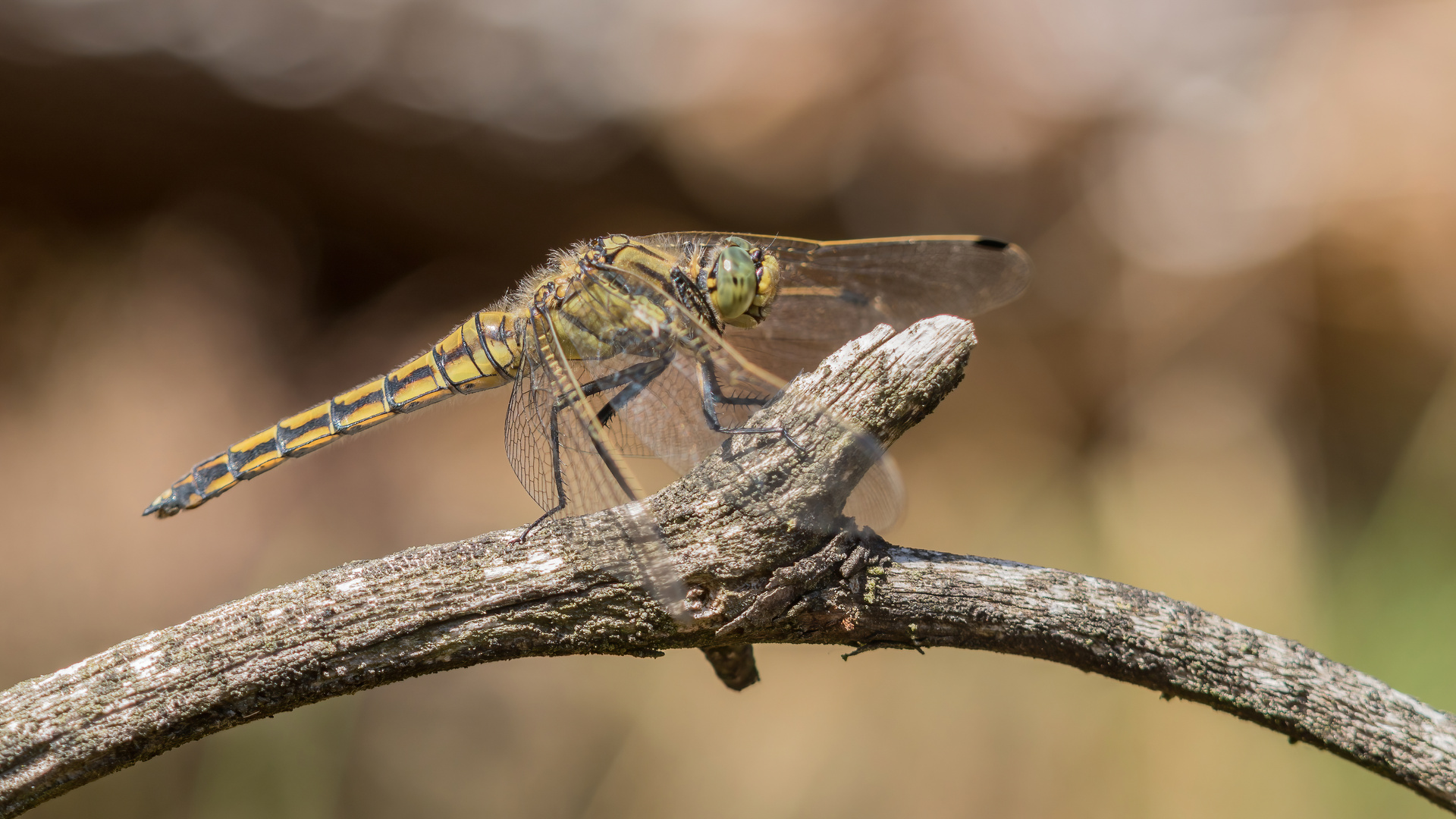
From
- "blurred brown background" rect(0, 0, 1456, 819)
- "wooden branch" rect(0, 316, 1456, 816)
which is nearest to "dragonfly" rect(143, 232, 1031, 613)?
"wooden branch" rect(0, 316, 1456, 816)

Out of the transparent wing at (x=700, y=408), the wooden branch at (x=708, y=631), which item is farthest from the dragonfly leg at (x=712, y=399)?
the wooden branch at (x=708, y=631)

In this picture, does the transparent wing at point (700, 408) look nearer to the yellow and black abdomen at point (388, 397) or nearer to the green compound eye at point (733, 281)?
the green compound eye at point (733, 281)

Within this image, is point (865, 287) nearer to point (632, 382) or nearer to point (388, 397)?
point (632, 382)

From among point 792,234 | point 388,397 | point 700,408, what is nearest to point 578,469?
point 700,408

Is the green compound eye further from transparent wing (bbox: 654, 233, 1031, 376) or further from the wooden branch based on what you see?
the wooden branch

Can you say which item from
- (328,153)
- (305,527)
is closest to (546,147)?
(328,153)

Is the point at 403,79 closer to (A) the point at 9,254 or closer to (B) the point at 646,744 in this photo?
(A) the point at 9,254
